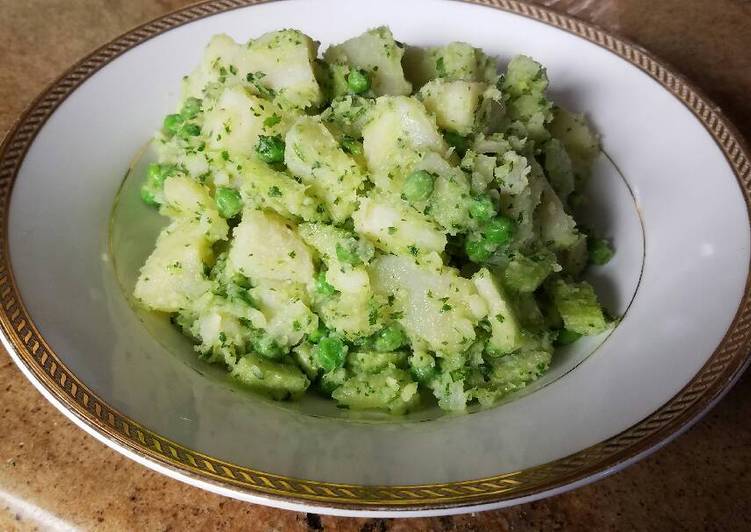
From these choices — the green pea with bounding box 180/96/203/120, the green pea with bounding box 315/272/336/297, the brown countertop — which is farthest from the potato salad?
the brown countertop

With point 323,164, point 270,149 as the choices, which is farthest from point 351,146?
point 270,149

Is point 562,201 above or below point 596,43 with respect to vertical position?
below

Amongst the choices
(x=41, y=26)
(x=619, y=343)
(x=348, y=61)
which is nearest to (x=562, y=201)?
(x=619, y=343)

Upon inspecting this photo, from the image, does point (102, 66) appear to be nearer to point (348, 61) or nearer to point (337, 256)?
point (348, 61)

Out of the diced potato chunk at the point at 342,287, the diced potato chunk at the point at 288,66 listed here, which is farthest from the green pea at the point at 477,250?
the diced potato chunk at the point at 288,66

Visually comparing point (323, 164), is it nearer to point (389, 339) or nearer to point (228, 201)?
point (228, 201)
